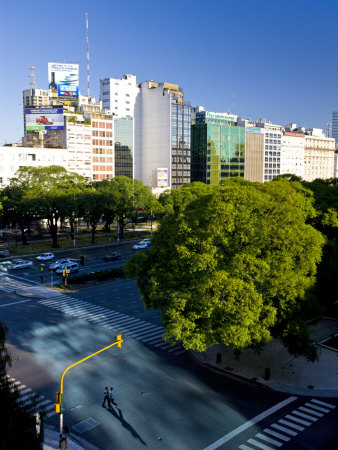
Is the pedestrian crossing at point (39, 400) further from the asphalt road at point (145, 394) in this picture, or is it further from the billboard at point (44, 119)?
the billboard at point (44, 119)

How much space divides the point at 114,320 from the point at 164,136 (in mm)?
121938

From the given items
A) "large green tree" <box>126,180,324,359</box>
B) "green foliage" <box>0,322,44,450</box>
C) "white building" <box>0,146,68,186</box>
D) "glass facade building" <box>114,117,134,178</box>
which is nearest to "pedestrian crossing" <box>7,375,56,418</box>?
"large green tree" <box>126,180,324,359</box>

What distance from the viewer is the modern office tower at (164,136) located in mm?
161000

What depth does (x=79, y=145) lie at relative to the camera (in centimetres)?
13338

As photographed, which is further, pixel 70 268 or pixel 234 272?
pixel 70 268

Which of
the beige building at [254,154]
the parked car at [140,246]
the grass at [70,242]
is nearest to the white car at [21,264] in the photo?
the grass at [70,242]

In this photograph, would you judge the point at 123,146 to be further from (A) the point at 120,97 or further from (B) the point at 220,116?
(B) the point at 220,116

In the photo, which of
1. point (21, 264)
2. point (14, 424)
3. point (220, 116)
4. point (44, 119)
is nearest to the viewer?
point (14, 424)

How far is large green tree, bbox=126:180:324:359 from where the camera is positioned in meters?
31.6

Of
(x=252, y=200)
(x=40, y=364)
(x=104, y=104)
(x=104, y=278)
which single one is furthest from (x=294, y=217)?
(x=104, y=104)

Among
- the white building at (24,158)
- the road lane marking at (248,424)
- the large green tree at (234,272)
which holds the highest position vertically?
the white building at (24,158)

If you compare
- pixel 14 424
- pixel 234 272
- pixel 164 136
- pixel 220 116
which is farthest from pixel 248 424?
pixel 220 116

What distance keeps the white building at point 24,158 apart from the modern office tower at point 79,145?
2916 mm

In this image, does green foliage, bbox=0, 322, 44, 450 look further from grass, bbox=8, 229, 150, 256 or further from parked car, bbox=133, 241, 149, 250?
parked car, bbox=133, 241, 149, 250
